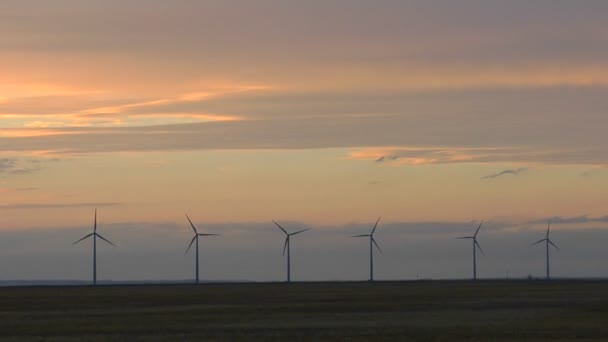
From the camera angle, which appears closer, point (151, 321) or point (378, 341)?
point (378, 341)

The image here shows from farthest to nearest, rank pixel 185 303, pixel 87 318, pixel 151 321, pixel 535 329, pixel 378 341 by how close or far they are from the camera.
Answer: pixel 185 303, pixel 87 318, pixel 151 321, pixel 535 329, pixel 378 341

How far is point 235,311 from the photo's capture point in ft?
421

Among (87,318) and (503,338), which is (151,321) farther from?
(503,338)

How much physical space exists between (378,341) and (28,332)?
27281 millimetres

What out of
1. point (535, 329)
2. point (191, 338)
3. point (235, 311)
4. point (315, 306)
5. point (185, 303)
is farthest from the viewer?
point (185, 303)

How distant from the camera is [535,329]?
300 feet

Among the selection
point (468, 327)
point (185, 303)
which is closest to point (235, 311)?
point (185, 303)

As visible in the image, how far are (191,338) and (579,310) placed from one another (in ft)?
150

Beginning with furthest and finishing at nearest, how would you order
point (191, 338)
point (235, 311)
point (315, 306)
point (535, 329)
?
point (315, 306) < point (235, 311) < point (535, 329) < point (191, 338)

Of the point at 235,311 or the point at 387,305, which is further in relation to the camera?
the point at 387,305

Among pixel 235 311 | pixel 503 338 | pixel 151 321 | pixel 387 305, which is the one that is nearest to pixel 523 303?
pixel 387 305

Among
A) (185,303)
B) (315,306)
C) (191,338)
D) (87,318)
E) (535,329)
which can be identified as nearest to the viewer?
(191,338)

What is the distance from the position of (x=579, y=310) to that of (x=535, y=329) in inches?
1168

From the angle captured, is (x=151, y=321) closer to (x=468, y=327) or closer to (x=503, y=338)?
(x=468, y=327)
